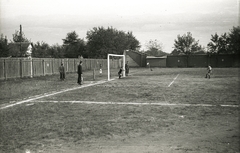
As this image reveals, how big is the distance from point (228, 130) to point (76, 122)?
13.2ft

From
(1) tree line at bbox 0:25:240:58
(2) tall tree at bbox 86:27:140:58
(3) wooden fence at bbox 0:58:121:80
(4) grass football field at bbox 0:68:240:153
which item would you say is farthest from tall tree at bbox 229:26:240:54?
(4) grass football field at bbox 0:68:240:153

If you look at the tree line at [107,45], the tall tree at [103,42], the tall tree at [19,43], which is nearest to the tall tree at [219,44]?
the tree line at [107,45]

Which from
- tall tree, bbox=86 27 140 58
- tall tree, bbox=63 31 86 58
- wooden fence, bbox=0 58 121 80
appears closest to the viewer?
wooden fence, bbox=0 58 121 80

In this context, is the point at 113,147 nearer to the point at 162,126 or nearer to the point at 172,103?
the point at 162,126

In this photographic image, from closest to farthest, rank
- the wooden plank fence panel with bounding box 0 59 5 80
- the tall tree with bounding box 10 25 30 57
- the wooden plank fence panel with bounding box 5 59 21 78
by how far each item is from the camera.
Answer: the wooden plank fence panel with bounding box 0 59 5 80
the wooden plank fence panel with bounding box 5 59 21 78
the tall tree with bounding box 10 25 30 57

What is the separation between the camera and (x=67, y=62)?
3972 cm

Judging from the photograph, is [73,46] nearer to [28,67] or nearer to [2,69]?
[28,67]

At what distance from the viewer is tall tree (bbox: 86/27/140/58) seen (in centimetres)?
7288

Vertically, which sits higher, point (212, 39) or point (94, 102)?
point (212, 39)

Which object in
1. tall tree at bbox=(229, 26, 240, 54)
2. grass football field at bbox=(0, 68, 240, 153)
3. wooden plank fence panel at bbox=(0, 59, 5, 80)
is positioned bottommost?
grass football field at bbox=(0, 68, 240, 153)

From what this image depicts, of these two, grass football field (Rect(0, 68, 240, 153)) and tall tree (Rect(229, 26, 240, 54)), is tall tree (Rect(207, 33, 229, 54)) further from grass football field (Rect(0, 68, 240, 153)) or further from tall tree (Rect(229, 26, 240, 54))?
grass football field (Rect(0, 68, 240, 153))

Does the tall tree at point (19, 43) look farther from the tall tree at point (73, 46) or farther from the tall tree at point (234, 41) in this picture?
the tall tree at point (234, 41)

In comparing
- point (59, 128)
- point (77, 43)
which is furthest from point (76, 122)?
point (77, 43)

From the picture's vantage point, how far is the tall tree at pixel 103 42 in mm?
72875
